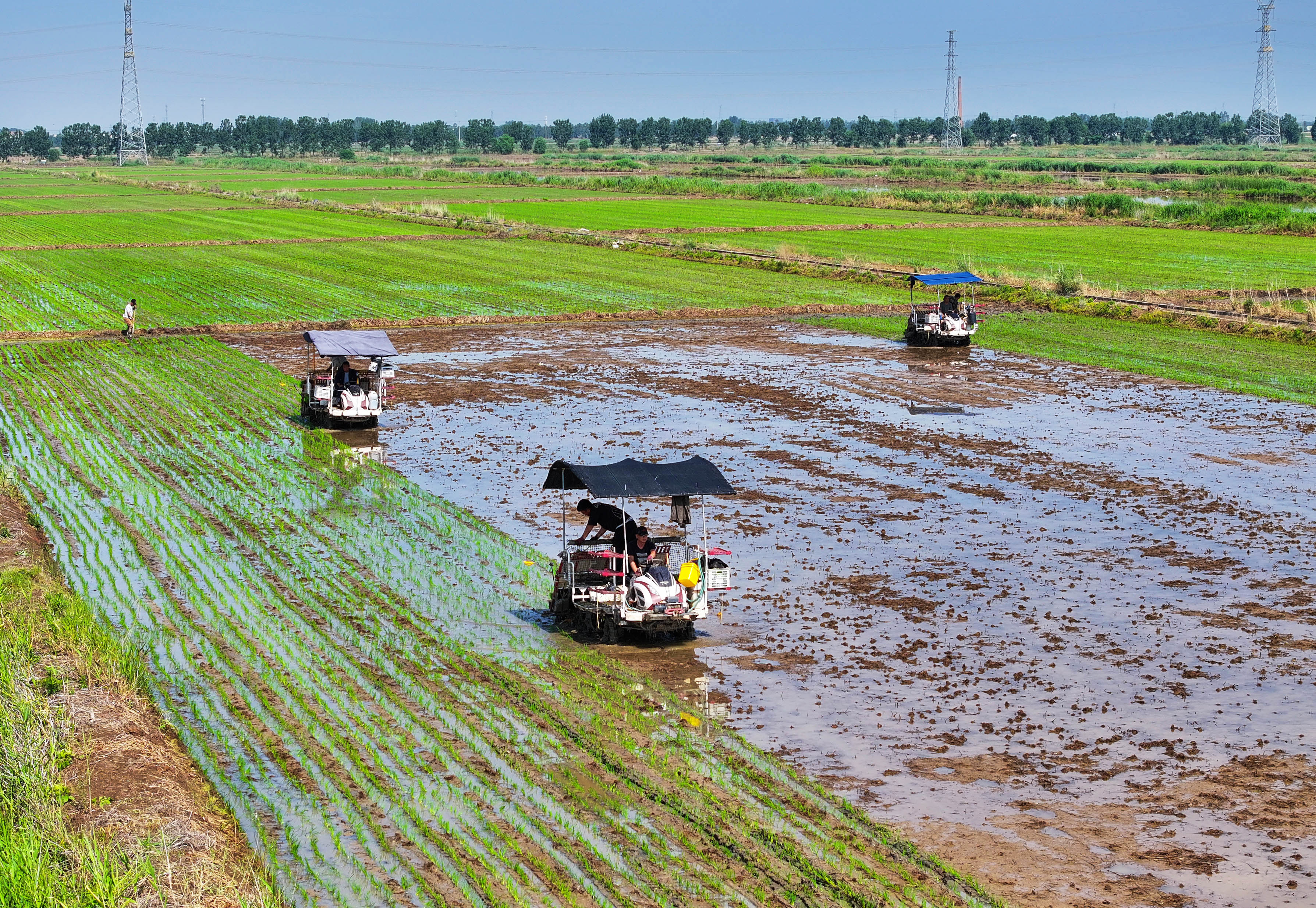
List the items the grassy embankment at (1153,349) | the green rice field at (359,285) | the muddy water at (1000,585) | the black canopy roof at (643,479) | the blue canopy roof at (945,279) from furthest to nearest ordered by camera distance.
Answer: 1. the green rice field at (359,285)
2. the blue canopy roof at (945,279)
3. the grassy embankment at (1153,349)
4. the black canopy roof at (643,479)
5. the muddy water at (1000,585)

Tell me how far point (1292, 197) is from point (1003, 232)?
2677cm

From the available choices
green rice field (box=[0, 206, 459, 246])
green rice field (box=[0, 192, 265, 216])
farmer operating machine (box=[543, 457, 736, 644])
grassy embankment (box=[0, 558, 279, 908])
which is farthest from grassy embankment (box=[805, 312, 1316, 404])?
green rice field (box=[0, 192, 265, 216])

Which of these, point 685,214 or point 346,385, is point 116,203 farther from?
point 346,385

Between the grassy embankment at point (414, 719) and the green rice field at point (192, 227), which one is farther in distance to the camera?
the green rice field at point (192, 227)

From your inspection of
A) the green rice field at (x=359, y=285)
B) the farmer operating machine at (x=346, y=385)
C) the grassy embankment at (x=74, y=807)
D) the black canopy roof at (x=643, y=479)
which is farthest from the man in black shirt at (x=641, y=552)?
the green rice field at (x=359, y=285)

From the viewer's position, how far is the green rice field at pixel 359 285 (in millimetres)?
51906

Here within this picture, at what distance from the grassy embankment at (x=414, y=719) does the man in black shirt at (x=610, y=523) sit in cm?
144

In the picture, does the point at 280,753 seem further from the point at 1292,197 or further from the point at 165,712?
the point at 1292,197

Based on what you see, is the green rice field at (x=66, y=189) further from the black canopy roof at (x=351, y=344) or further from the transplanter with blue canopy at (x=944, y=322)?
the black canopy roof at (x=351, y=344)

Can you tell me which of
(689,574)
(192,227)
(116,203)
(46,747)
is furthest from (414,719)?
(116,203)

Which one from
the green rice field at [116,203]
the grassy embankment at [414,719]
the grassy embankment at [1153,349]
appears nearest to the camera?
the grassy embankment at [414,719]

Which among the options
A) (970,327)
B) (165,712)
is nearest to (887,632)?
(165,712)

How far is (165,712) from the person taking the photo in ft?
51.4

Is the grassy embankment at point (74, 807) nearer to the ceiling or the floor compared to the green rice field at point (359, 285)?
nearer to the floor
